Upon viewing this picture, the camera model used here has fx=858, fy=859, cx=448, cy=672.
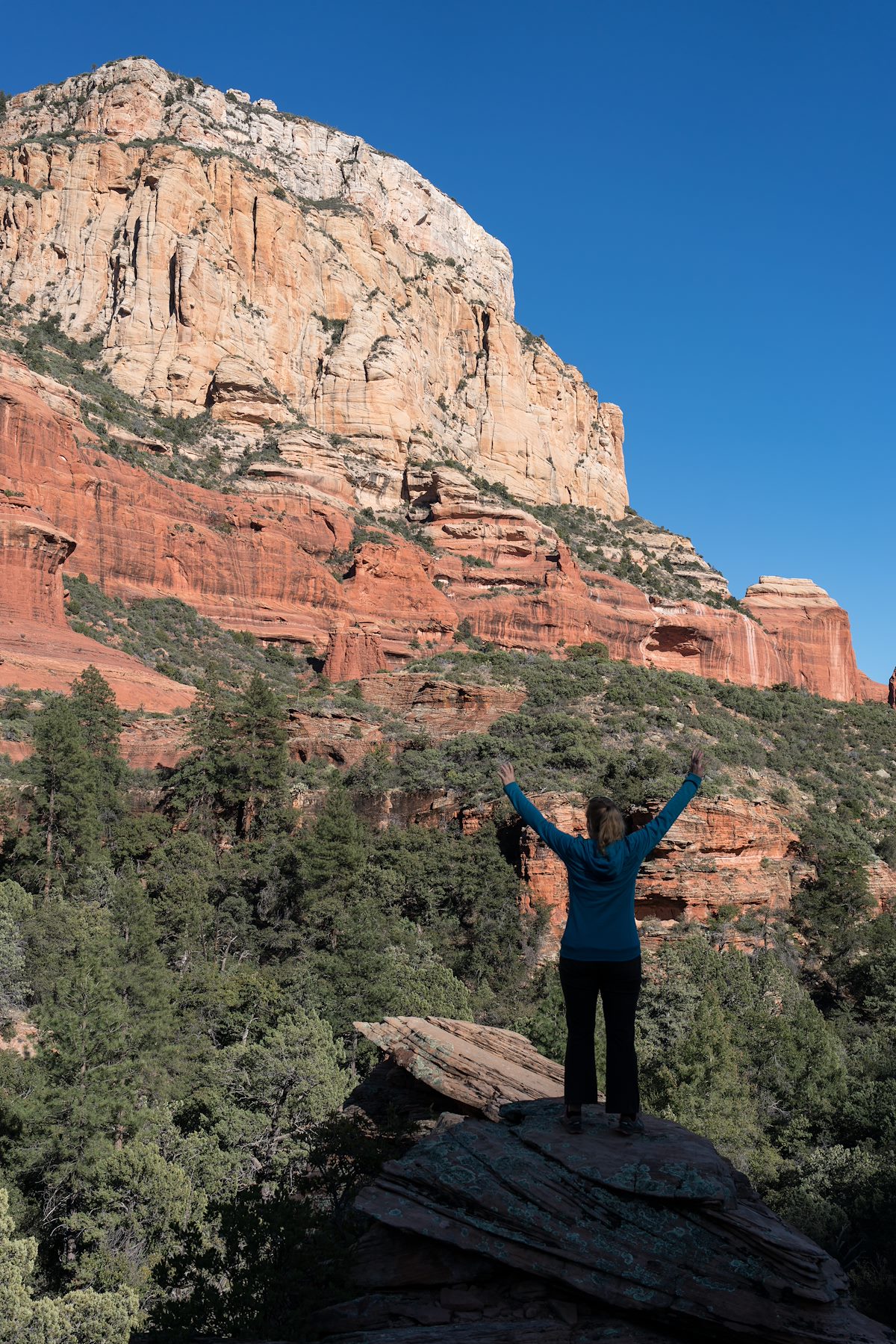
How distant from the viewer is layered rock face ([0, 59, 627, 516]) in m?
74.2

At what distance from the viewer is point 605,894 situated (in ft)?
15.4

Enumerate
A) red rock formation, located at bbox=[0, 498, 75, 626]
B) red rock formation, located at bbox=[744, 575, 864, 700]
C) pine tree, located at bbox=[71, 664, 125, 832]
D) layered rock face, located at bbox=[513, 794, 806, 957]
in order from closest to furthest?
layered rock face, located at bbox=[513, 794, 806, 957] → pine tree, located at bbox=[71, 664, 125, 832] → red rock formation, located at bbox=[0, 498, 75, 626] → red rock formation, located at bbox=[744, 575, 864, 700]

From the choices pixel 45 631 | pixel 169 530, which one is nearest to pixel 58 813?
pixel 45 631

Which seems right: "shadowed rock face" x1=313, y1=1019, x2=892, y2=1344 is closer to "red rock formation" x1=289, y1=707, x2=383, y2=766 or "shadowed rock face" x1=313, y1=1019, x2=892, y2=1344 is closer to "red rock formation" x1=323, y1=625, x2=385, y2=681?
"red rock formation" x1=289, y1=707, x2=383, y2=766

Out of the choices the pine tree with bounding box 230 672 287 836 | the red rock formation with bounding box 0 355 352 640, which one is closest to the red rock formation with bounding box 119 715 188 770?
the pine tree with bounding box 230 672 287 836

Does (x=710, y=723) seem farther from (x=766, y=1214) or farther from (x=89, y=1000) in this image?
(x=766, y=1214)

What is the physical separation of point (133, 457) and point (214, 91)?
70860 mm

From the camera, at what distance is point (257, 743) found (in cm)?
3241

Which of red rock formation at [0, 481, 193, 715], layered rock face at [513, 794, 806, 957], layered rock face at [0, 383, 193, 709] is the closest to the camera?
layered rock face at [513, 794, 806, 957]

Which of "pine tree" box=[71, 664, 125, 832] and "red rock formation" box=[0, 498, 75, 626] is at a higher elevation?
"red rock formation" box=[0, 498, 75, 626]

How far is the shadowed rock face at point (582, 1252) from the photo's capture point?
13.0 feet

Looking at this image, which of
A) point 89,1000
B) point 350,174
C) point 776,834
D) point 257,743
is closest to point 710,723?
point 776,834

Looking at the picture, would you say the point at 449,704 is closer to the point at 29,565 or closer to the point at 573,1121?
the point at 29,565

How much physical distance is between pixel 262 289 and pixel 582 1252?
88298 mm
